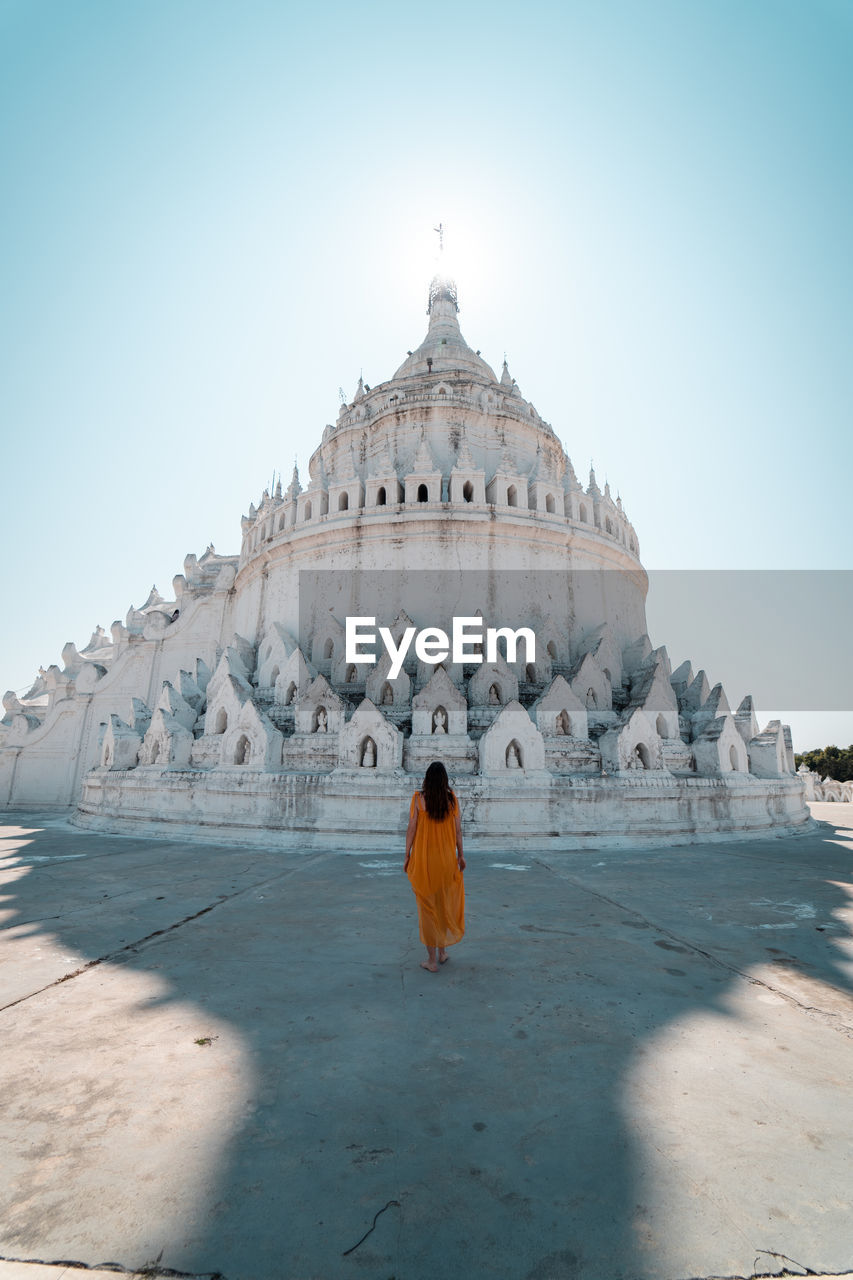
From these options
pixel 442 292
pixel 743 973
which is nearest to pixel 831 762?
pixel 442 292

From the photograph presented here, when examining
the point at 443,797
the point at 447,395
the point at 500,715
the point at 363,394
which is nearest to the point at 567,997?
the point at 443,797

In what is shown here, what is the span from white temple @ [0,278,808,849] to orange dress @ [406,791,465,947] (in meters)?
5.41

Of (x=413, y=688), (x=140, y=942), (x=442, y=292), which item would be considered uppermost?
(x=442, y=292)

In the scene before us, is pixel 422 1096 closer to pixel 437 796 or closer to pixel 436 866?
pixel 436 866

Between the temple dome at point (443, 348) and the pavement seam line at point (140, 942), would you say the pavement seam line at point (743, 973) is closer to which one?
the pavement seam line at point (140, 942)

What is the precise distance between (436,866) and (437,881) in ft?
0.36

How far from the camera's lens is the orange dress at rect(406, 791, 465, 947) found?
461cm

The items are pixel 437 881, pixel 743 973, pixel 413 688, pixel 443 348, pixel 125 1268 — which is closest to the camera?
pixel 125 1268

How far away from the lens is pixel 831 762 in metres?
62.6

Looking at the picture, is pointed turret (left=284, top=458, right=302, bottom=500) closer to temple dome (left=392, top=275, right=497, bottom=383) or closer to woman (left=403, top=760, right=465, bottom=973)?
temple dome (left=392, top=275, right=497, bottom=383)

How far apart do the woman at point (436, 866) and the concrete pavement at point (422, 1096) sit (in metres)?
0.25

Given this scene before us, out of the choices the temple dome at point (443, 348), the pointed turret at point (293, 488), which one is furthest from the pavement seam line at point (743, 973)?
the temple dome at point (443, 348)

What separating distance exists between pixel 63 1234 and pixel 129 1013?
6.03 ft

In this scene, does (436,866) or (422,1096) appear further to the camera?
(436,866)
